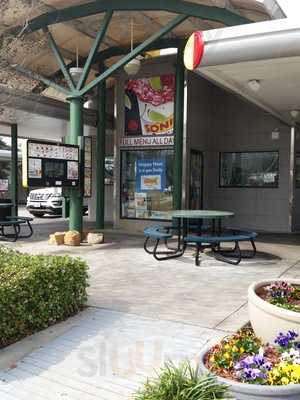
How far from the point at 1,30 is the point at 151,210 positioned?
7.54 meters

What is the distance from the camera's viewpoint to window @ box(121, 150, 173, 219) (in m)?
12.5

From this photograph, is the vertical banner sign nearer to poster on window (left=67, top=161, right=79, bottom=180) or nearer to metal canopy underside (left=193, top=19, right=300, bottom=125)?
poster on window (left=67, top=161, right=79, bottom=180)

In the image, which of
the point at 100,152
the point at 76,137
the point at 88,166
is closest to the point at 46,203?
the point at 88,166

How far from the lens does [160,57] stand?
12.6 m

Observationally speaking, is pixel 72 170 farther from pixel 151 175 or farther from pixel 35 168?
pixel 151 175

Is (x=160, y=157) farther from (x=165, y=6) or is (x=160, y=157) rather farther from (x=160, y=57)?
(x=165, y=6)

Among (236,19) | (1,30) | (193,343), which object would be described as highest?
(236,19)

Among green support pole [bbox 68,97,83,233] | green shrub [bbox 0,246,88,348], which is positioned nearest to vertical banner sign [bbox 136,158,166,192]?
green support pole [bbox 68,97,83,233]

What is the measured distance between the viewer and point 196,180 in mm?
13328

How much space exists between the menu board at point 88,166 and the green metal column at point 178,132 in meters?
2.44

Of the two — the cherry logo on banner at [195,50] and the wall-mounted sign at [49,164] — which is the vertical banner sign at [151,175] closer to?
the wall-mounted sign at [49,164]

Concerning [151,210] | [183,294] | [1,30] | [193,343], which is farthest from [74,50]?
[193,343]

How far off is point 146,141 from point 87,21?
3.40 m

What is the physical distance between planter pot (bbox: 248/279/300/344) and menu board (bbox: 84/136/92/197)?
878 cm
